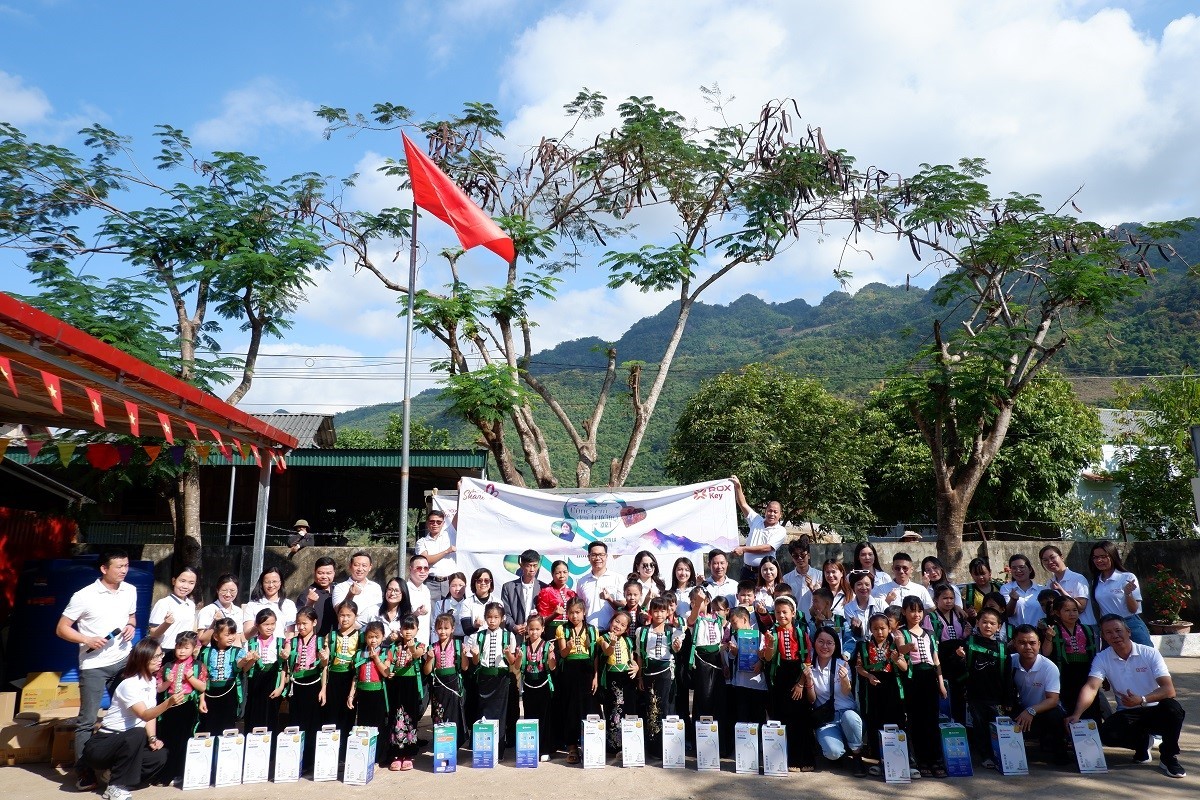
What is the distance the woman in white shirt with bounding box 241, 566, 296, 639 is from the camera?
6.25 metres

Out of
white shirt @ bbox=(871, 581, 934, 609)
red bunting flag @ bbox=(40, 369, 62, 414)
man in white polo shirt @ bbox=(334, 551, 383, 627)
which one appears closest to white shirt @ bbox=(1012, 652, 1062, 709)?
white shirt @ bbox=(871, 581, 934, 609)

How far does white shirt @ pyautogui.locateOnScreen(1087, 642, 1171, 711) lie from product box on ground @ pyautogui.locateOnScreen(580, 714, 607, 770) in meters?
3.42

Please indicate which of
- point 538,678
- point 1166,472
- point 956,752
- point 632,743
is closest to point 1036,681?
point 956,752

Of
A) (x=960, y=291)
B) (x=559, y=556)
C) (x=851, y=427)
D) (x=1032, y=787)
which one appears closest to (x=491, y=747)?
(x=559, y=556)

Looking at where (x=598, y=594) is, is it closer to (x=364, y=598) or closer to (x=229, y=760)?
(x=364, y=598)

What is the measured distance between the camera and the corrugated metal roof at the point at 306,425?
20.8 m

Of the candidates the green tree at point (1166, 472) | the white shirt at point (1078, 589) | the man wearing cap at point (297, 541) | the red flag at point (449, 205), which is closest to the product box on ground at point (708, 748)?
the white shirt at point (1078, 589)

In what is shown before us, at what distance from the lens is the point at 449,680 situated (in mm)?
6309

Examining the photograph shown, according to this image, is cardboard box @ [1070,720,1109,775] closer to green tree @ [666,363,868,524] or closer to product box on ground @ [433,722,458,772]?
product box on ground @ [433,722,458,772]

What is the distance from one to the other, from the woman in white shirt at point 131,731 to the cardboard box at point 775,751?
4.01m

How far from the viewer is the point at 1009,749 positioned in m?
5.66

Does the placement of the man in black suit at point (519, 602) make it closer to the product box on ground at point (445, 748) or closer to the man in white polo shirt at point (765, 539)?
the product box on ground at point (445, 748)

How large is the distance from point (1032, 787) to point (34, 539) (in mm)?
9965

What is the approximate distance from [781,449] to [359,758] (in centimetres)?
1680
